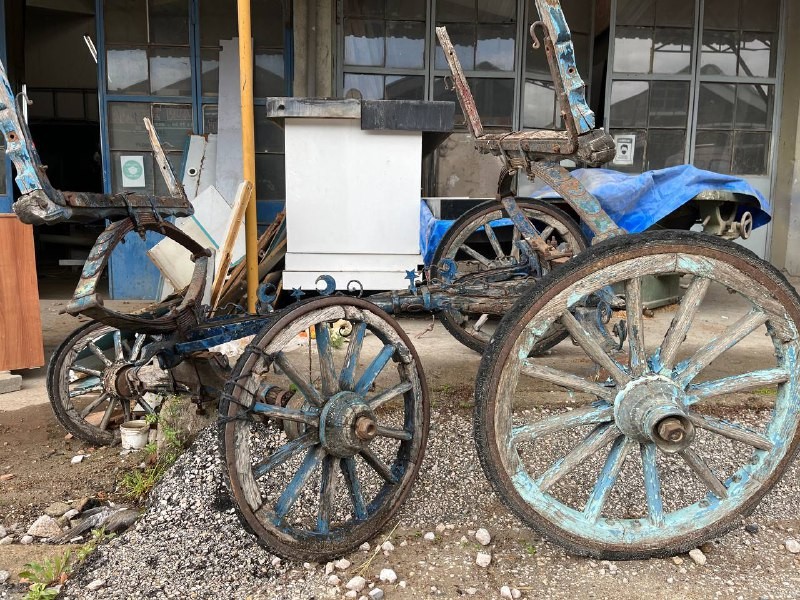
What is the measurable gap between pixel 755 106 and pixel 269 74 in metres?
5.10

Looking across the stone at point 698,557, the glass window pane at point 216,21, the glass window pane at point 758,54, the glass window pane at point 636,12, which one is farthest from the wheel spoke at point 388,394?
the glass window pane at point 758,54

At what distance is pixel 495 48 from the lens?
6.55m

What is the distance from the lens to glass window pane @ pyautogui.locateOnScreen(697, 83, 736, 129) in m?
6.97

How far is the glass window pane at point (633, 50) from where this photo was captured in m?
6.86

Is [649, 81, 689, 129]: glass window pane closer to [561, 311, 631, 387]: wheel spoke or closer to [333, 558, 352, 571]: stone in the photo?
[561, 311, 631, 387]: wheel spoke

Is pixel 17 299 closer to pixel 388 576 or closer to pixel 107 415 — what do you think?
pixel 107 415

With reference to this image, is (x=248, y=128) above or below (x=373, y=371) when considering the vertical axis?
above

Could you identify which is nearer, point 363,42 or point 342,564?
point 342,564

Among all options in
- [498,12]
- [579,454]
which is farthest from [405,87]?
[579,454]

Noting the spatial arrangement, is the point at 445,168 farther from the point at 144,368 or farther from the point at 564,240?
the point at 144,368

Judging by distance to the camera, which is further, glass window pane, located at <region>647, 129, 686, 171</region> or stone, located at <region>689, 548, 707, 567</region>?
glass window pane, located at <region>647, 129, 686, 171</region>

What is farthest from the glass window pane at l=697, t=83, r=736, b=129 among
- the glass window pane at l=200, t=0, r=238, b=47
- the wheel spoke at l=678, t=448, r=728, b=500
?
the wheel spoke at l=678, t=448, r=728, b=500

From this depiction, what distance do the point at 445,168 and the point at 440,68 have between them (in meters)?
0.98

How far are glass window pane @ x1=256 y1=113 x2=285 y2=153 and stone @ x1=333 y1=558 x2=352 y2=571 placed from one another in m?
5.04
